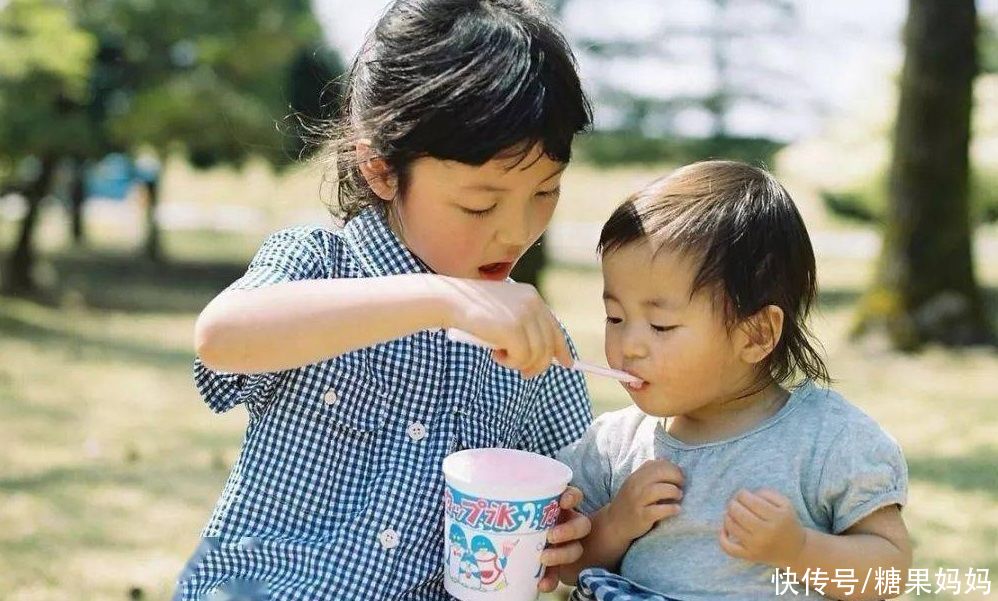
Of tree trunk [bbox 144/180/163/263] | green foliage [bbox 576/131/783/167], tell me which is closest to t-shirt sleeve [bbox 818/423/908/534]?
green foliage [bbox 576/131/783/167]

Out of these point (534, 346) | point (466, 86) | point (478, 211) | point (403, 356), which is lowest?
point (403, 356)

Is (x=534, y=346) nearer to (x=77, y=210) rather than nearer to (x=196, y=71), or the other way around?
(x=196, y=71)

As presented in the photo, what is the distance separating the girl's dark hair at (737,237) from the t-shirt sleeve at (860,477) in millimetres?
178

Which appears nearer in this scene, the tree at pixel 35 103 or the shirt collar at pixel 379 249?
the shirt collar at pixel 379 249

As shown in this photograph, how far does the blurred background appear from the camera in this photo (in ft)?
11.7

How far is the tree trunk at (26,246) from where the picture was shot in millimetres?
10297

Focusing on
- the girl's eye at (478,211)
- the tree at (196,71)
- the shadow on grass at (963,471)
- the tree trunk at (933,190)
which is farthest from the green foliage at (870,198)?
the girl's eye at (478,211)

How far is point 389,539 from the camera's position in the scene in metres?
1.70

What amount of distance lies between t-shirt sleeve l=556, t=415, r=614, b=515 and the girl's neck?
13 centimetres

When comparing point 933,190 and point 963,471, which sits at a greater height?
point 933,190

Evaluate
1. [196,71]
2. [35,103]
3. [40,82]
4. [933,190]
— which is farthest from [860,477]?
[196,71]

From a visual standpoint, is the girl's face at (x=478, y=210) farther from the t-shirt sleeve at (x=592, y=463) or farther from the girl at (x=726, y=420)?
the t-shirt sleeve at (x=592, y=463)

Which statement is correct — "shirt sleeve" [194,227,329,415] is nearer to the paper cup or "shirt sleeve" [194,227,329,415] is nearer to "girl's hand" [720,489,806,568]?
the paper cup

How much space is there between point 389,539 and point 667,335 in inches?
19.5
